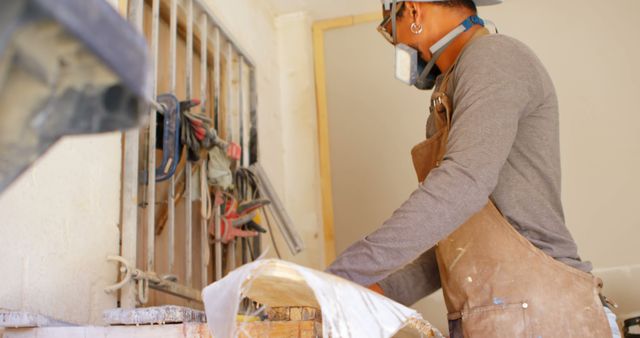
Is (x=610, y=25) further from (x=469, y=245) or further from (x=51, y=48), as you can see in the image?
(x=51, y=48)

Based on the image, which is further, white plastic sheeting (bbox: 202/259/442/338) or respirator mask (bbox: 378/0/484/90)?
respirator mask (bbox: 378/0/484/90)

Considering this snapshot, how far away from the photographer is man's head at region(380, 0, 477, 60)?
176cm

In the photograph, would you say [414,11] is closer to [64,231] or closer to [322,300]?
[64,231]

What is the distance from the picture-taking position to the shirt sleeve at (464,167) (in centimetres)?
116

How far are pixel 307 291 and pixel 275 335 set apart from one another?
173 mm

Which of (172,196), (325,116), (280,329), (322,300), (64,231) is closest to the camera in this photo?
(322,300)

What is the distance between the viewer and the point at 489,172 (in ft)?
4.15

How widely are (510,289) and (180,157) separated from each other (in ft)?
4.04

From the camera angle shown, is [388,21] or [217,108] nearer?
[388,21]

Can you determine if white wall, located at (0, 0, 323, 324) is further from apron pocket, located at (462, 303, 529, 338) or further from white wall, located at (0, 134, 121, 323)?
apron pocket, located at (462, 303, 529, 338)

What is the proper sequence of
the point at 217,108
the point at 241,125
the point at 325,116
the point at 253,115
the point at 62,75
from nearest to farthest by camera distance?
the point at 62,75
the point at 217,108
the point at 241,125
the point at 253,115
the point at 325,116

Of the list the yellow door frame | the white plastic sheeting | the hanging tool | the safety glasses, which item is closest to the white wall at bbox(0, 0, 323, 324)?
the hanging tool

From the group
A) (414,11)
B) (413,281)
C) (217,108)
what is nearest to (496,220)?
(413,281)

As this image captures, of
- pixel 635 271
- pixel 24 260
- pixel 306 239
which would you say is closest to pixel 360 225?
pixel 306 239
